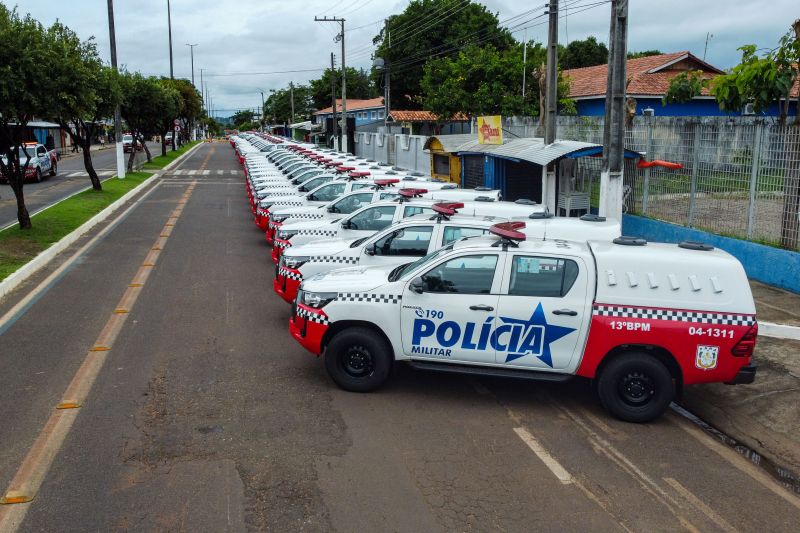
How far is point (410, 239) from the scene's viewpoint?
9.78 m

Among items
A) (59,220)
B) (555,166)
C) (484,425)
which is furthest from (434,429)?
(59,220)

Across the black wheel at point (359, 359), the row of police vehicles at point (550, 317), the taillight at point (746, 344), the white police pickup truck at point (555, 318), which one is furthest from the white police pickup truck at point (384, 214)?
the taillight at point (746, 344)

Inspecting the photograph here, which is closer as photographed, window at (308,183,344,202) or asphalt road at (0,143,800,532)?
asphalt road at (0,143,800,532)

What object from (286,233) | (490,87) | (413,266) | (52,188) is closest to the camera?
(413,266)

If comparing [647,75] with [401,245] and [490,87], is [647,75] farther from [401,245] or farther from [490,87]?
[401,245]

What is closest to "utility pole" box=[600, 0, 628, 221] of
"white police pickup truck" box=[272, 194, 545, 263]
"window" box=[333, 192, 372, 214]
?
"white police pickup truck" box=[272, 194, 545, 263]

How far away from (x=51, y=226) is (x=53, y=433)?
44.3 ft

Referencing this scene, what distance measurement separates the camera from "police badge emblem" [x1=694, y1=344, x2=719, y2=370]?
272 inches

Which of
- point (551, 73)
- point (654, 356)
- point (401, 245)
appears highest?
point (551, 73)

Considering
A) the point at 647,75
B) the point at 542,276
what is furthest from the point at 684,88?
the point at 647,75

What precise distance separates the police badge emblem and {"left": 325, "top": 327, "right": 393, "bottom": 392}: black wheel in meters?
2.98

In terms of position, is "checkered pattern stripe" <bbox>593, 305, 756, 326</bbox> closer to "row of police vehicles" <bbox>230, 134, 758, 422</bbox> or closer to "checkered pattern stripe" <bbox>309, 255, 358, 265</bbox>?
"row of police vehicles" <bbox>230, 134, 758, 422</bbox>

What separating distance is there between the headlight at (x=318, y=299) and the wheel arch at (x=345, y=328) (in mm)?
242

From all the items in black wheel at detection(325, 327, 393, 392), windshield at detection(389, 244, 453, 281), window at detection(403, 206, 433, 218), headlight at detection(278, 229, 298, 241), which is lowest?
black wheel at detection(325, 327, 393, 392)
